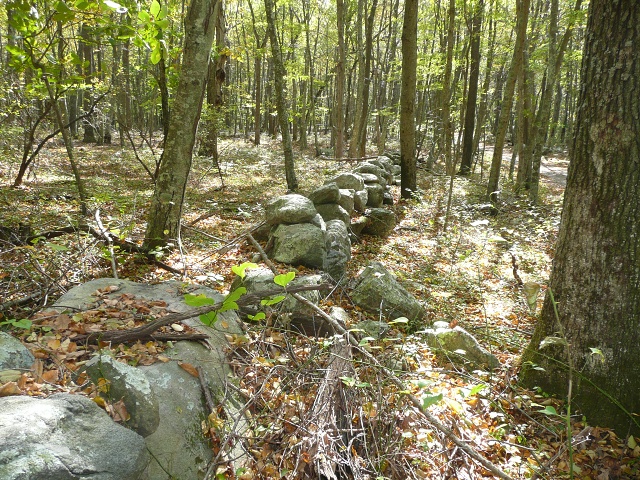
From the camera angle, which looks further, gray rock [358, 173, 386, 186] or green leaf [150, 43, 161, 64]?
gray rock [358, 173, 386, 186]

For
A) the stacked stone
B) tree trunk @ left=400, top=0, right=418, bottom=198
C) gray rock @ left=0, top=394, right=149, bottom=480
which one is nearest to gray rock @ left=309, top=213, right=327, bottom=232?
the stacked stone

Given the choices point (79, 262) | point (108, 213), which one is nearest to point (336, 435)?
point (79, 262)

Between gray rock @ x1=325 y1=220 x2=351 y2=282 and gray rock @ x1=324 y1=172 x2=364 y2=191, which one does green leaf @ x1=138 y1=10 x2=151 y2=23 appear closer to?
gray rock @ x1=325 y1=220 x2=351 y2=282

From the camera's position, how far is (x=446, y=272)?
6.32 m

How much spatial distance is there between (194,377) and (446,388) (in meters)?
1.94

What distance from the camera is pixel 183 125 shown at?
5.03 m

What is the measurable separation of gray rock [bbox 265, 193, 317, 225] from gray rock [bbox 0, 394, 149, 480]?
4034mm

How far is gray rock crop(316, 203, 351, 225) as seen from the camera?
6.90 meters

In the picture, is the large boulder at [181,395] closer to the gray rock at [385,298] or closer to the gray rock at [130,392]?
the gray rock at [130,392]

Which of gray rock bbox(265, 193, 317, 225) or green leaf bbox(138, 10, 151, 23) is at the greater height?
A: green leaf bbox(138, 10, 151, 23)

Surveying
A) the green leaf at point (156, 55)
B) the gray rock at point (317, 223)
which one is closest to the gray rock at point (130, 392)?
the green leaf at point (156, 55)

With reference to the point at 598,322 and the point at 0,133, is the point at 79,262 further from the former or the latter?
the point at 0,133

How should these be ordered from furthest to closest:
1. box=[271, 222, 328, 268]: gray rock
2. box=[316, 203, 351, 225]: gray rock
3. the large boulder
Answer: box=[316, 203, 351, 225]: gray rock, box=[271, 222, 328, 268]: gray rock, the large boulder

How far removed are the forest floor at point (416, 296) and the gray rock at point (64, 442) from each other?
2.25ft
